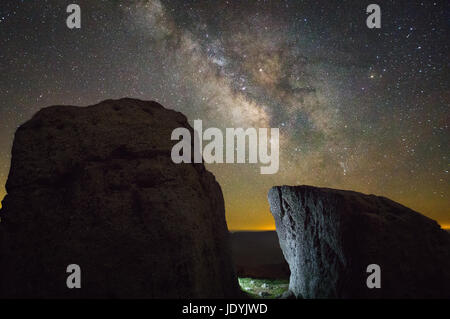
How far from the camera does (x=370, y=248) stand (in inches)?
227

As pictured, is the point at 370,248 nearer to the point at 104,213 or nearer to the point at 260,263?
the point at 104,213

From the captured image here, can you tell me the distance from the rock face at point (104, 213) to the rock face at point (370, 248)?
2727 millimetres

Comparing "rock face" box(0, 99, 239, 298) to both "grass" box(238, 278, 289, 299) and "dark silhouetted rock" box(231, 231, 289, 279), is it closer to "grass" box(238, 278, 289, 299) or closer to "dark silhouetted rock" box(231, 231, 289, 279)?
"grass" box(238, 278, 289, 299)

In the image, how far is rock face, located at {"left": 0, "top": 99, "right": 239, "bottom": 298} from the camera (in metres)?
4.69

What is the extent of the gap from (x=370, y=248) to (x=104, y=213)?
18.9ft

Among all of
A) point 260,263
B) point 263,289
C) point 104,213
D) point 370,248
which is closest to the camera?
point 104,213

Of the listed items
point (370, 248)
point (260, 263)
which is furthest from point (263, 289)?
point (260, 263)

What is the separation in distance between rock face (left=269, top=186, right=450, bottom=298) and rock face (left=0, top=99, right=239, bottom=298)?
8.95 feet

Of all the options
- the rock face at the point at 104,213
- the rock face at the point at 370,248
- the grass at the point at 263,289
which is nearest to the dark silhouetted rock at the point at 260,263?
the grass at the point at 263,289

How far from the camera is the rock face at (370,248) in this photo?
562cm

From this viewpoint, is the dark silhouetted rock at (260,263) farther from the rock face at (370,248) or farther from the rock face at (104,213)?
the rock face at (104,213)

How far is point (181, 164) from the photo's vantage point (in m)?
6.02
